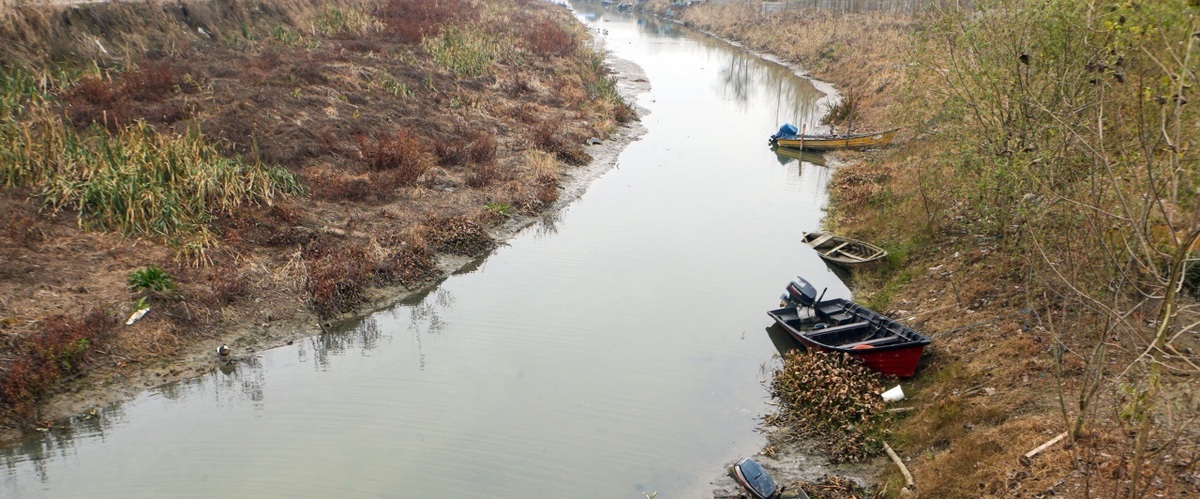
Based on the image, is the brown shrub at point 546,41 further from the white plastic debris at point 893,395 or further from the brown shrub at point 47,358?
the white plastic debris at point 893,395

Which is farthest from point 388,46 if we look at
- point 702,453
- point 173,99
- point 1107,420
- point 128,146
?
point 1107,420

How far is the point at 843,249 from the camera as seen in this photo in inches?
706

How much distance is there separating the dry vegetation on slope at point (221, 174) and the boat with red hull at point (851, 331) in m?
7.68

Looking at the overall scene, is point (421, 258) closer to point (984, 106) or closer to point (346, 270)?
point (346, 270)

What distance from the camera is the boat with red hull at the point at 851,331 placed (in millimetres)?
11953

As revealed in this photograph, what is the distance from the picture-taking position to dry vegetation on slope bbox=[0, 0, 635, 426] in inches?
504

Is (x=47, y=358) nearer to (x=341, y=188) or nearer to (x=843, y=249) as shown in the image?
(x=341, y=188)

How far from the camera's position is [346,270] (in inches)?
598

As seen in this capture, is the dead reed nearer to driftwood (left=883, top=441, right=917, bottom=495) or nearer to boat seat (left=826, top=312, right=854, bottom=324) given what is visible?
driftwood (left=883, top=441, right=917, bottom=495)

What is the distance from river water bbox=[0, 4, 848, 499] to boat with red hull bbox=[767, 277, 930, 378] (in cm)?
86

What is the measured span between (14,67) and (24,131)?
599 centimetres

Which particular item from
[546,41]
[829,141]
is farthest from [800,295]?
[546,41]

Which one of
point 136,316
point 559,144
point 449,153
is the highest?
point 449,153

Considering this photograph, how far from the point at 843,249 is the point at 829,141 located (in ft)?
36.4
